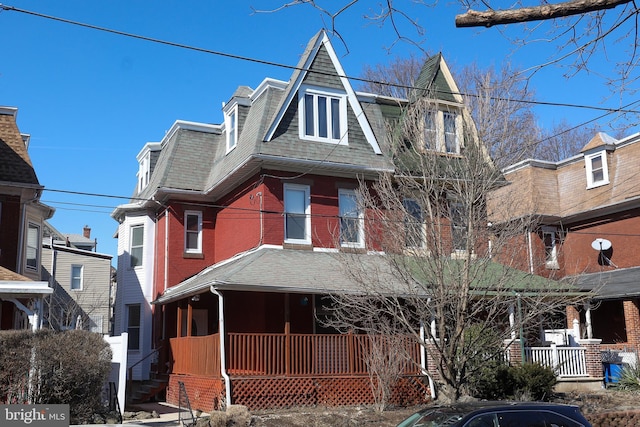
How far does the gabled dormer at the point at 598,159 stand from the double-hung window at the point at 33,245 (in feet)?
76.7

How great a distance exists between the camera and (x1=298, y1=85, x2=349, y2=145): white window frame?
2135 cm

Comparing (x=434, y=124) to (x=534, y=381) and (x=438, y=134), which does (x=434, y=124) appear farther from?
(x=534, y=381)

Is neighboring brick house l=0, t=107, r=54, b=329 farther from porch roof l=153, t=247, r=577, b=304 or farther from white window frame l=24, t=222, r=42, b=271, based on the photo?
porch roof l=153, t=247, r=577, b=304

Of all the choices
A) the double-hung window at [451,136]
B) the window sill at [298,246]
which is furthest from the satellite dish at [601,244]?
the window sill at [298,246]

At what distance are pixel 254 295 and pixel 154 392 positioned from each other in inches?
207

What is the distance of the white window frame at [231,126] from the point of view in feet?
77.3

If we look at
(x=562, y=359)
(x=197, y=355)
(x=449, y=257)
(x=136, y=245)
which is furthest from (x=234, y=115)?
(x=562, y=359)

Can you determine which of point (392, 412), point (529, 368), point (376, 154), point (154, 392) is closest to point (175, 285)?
point (154, 392)

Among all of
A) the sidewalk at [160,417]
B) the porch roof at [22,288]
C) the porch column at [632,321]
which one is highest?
the porch roof at [22,288]

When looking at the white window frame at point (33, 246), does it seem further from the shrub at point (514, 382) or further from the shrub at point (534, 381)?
the shrub at point (534, 381)

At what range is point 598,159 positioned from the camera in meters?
30.2

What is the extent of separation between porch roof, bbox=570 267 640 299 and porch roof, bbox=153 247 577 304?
5894 millimetres

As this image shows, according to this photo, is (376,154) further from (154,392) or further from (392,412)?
(154,392)

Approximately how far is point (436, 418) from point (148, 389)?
16.0m
